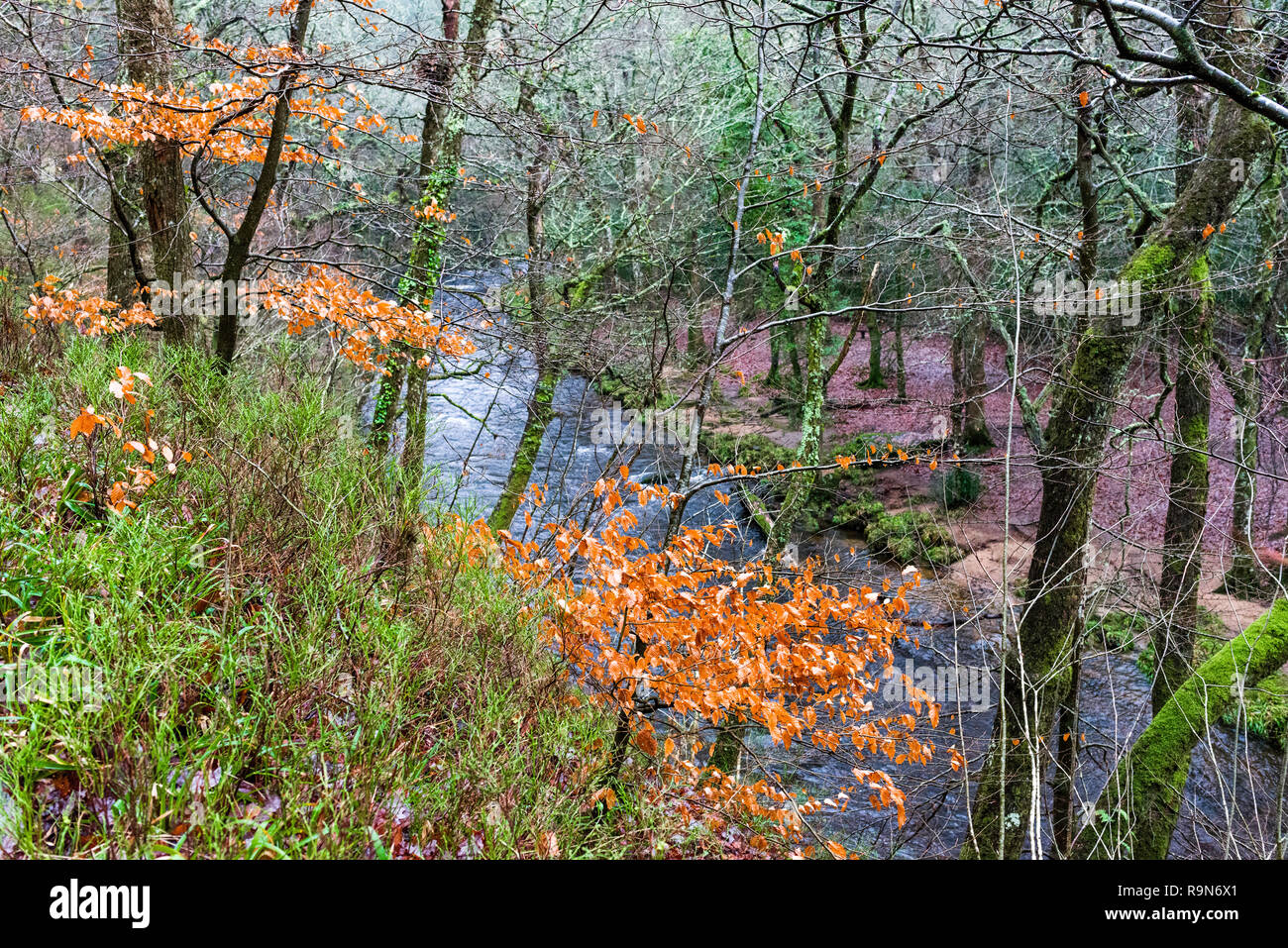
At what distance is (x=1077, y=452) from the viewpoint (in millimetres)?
5172

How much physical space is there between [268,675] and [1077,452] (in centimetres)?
540

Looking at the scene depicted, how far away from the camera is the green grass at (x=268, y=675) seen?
6.97ft

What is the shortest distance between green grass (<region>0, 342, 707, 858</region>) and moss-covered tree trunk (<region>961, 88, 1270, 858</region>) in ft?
9.76

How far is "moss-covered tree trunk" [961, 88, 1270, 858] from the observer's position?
504 cm

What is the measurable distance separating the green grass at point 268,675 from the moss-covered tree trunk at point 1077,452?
298 centimetres

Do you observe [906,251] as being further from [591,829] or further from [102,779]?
[102,779]

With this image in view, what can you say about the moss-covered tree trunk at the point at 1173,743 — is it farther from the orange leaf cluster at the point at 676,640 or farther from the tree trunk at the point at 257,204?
the tree trunk at the point at 257,204

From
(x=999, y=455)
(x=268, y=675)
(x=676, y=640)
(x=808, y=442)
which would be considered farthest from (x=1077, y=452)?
(x=268, y=675)

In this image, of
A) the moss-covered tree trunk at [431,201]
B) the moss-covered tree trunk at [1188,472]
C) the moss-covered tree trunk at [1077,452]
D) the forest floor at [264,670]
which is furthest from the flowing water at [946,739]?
the forest floor at [264,670]

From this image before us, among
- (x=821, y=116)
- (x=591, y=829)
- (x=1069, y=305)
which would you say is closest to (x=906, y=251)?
(x=821, y=116)

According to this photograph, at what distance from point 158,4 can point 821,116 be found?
34.4 feet

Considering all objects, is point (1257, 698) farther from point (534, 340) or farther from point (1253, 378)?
point (534, 340)

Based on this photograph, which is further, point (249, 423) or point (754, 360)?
point (754, 360)

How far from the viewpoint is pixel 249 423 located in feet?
14.7
